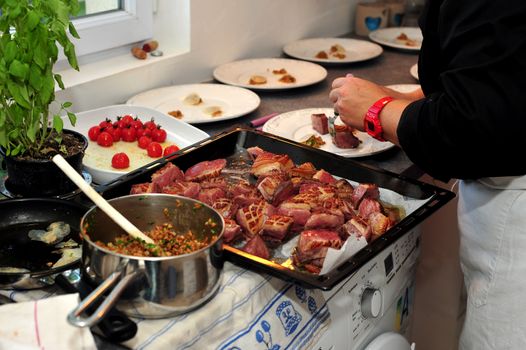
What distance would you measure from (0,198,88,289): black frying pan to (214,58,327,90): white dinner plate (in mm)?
974

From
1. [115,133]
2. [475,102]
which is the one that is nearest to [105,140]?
[115,133]

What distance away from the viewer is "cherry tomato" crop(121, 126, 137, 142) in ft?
5.49

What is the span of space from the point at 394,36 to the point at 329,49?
0.37m

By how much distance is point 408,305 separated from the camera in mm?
1679

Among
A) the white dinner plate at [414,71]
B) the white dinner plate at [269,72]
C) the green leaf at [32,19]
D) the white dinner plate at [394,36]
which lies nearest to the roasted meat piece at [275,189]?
the green leaf at [32,19]

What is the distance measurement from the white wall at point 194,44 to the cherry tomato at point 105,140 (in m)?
0.20

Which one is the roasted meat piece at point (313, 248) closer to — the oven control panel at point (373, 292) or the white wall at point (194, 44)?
the oven control panel at point (373, 292)

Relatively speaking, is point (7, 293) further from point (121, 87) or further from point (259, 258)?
point (121, 87)

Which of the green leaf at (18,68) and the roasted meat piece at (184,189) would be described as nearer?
the green leaf at (18,68)

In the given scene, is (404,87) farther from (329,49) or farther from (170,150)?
(170,150)

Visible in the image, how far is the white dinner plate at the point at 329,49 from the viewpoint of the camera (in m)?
2.43

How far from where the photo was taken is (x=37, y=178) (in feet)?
4.21

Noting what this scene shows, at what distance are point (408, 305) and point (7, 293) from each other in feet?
3.17

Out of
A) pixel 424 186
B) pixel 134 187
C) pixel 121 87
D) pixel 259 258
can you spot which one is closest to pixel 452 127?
pixel 424 186
